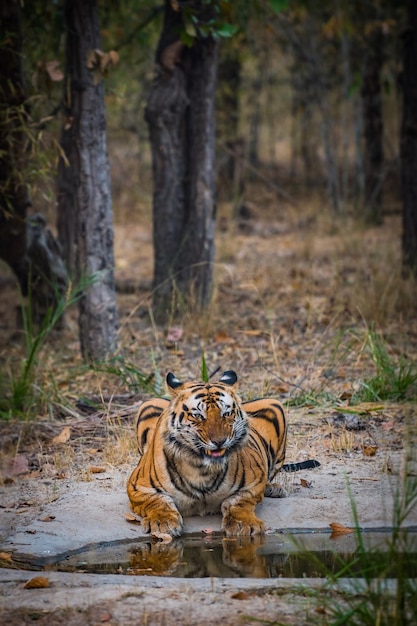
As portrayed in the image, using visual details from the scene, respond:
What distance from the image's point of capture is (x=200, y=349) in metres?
9.45

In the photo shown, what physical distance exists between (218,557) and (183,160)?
6265 mm

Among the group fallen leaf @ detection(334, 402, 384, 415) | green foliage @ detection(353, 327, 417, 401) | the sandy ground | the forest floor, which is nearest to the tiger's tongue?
the sandy ground

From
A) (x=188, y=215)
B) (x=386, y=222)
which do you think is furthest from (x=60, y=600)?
(x=386, y=222)

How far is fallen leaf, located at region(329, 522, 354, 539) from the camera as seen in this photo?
5135mm

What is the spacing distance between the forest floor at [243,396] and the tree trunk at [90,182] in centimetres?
39

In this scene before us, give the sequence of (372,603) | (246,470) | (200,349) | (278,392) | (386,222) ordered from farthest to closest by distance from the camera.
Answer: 1. (386,222)
2. (200,349)
3. (278,392)
4. (246,470)
5. (372,603)

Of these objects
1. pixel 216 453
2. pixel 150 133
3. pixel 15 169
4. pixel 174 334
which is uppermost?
pixel 150 133

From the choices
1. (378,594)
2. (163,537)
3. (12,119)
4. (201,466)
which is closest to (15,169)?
(12,119)

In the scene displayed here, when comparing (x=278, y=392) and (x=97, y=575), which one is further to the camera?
(x=278, y=392)

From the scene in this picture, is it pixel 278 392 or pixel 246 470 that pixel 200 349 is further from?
pixel 246 470

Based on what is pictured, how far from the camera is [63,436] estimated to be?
7.04 m

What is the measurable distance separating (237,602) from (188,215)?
266 inches

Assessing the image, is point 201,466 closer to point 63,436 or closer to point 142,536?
point 142,536

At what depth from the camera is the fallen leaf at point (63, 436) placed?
699cm
